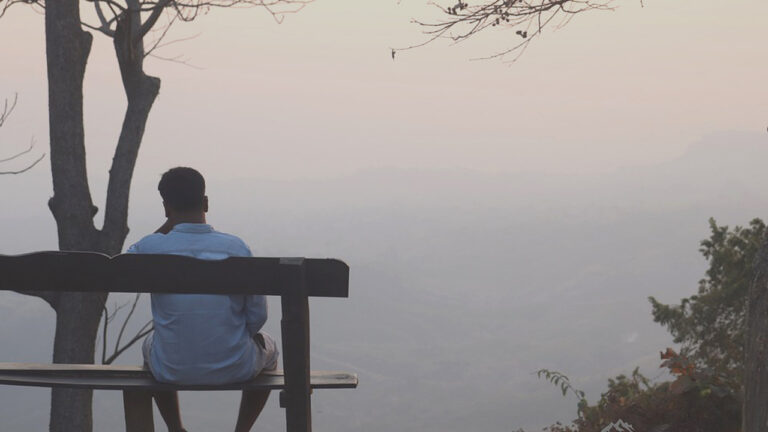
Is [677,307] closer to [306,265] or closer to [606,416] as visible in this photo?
[606,416]

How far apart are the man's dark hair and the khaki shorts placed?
775mm

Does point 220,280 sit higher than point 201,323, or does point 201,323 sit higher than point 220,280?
point 220,280

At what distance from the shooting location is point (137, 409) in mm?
4898

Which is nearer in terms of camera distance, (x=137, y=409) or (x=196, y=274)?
(x=196, y=274)

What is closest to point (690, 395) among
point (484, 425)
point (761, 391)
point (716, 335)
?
point (761, 391)

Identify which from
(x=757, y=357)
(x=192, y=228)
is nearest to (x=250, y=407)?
(x=192, y=228)

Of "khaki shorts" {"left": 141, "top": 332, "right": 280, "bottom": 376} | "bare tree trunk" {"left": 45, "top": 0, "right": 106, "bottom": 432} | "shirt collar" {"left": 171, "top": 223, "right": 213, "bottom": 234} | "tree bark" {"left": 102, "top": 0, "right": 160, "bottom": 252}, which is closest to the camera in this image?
"shirt collar" {"left": 171, "top": 223, "right": 213, "bottom": 234}

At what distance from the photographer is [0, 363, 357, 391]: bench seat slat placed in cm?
462

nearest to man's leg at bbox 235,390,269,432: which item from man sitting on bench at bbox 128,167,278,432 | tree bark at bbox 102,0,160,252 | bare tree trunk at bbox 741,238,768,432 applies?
man sitting on bench at bbox 128,167,278,432

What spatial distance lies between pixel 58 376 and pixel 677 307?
12837 millimetres

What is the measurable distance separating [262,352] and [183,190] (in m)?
0.96

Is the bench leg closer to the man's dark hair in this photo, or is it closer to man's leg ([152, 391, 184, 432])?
man's leg ([152, 391, 184, 432])

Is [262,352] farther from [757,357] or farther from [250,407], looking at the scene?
[757,357]

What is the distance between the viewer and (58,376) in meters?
5.01
